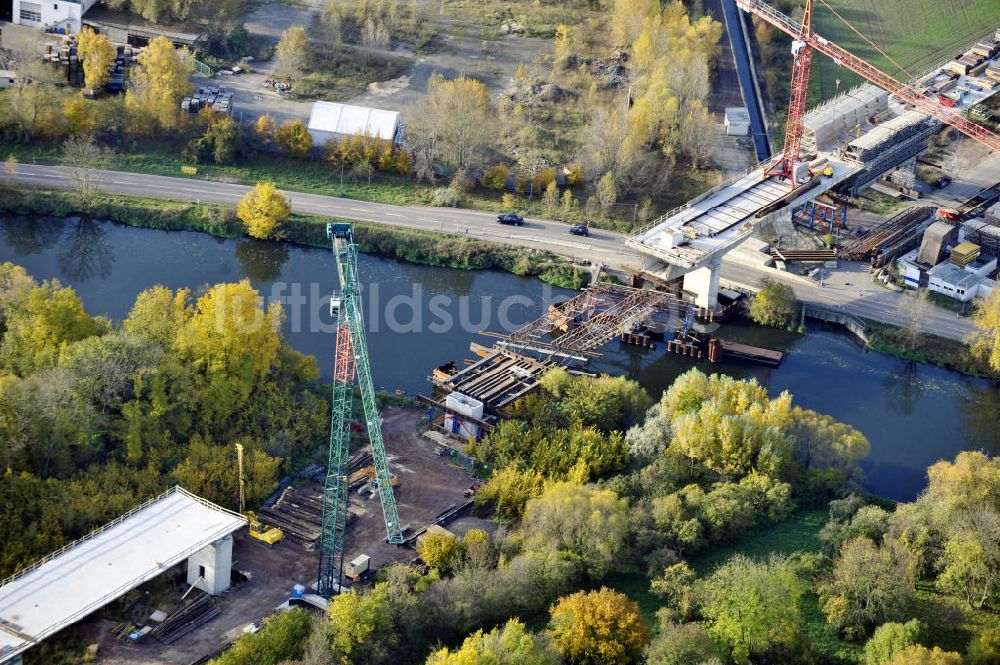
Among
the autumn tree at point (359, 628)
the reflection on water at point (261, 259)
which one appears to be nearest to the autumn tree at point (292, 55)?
the reflection on water at point (261, 259)

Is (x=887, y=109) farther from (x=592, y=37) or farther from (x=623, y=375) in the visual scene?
(x=623, y=375)

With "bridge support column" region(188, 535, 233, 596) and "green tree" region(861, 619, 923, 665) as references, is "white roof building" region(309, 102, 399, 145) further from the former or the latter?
"green tree" region(861, 619, 923, 665)

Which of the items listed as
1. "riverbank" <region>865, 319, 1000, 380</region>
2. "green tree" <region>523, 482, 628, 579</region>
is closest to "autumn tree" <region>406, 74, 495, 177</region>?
"riverbank" <region>865, 319, 1000, 380</region>

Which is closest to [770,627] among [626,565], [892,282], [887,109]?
[626,565]

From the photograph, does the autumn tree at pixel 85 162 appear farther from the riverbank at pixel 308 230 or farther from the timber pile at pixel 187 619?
the timber pile at pixel 187 619

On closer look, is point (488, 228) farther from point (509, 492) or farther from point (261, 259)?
point (509, 492)

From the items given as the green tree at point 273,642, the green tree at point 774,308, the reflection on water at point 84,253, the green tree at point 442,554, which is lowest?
the green tree at point 273,642

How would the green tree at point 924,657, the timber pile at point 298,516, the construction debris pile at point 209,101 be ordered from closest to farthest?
the green tree at point 924,657 < the timber pile at point 298,516 < the construction debris pile at point 209,101
